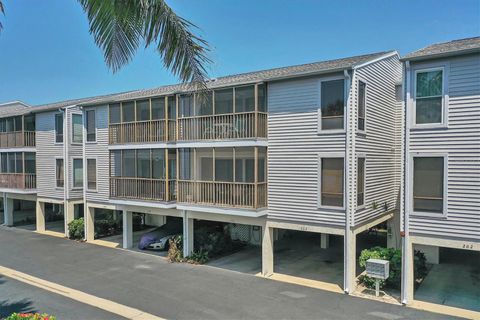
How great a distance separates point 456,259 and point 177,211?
13.4 metres

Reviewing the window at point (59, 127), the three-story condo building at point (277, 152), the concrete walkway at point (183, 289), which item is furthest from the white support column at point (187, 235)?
the window at point (59, 127)

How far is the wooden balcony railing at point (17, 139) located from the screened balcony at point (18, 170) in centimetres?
63

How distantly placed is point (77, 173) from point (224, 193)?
12606 mm

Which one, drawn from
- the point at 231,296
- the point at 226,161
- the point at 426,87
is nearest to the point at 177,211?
the point at 226,161

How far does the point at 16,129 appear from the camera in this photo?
2619cm

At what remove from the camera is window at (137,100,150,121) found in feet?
61.4

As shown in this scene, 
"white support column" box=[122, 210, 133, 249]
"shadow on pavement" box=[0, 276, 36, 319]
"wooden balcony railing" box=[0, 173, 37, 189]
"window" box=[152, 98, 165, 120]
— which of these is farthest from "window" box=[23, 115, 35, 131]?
"shadow on pavement" box=[0, 276, 36, 319]

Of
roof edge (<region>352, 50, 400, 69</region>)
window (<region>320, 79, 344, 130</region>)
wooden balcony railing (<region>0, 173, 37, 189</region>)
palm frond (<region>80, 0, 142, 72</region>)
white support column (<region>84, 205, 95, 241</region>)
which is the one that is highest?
roof edge (<region>352, 50, 400, 69</region>)

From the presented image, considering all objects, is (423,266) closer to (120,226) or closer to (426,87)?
(426,87)

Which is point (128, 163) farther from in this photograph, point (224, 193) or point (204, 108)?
point (224, 193)

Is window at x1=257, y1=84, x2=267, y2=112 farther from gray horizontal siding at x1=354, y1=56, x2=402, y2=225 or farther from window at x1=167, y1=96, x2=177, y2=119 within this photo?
window at x1=167, y1=96, x2=177, y2=119

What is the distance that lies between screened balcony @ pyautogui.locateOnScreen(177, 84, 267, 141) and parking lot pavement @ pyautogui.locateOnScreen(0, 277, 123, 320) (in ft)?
26.7

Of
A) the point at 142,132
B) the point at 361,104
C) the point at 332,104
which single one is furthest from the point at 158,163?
the point at 361,104

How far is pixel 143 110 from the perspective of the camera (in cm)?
1908
